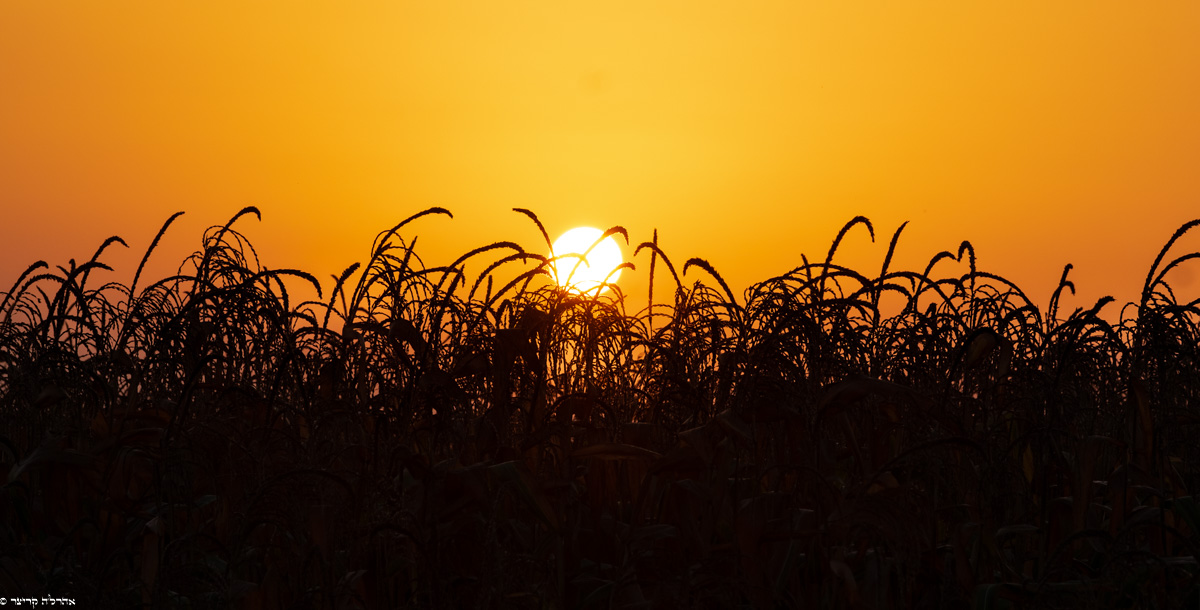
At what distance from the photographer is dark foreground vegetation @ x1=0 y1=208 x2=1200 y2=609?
3.82 metres

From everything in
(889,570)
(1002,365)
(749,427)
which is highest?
(1002,365)

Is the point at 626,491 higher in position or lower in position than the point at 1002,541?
higher

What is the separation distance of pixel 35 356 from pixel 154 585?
2.93m

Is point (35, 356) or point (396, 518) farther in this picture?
point (35, 356)

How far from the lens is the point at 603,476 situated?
4691mm

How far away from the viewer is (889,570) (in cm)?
402

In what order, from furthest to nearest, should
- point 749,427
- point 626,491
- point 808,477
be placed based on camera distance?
point 626,491 → point 808,477 → point 749,427

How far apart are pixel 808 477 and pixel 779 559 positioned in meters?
0.51

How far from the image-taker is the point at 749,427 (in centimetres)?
406

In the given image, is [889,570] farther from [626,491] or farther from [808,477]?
[626,491]

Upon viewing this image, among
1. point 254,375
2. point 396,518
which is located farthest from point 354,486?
point 254,375

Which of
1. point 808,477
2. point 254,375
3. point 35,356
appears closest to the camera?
point 808,477

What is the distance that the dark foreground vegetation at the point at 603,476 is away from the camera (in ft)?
12.5

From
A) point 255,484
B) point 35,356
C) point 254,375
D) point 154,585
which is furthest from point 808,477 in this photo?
point 35,356
